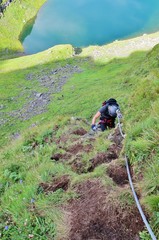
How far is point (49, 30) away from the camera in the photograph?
11350 cm

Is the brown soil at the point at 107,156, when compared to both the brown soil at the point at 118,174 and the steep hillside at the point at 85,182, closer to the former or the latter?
the steep hillside at the point at 85,182

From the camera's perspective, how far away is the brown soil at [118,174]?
6.93 m

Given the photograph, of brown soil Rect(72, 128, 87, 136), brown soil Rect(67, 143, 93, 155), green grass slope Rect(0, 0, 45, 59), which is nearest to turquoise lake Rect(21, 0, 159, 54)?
green grass slope Rect(0, 0, 45, 59)

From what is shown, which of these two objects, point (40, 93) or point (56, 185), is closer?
point (56, 185)

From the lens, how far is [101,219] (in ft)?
19.3

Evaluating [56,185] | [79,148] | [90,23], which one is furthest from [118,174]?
[90,23]

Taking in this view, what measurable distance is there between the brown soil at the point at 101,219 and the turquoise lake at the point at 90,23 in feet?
297

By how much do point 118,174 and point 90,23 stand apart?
4266 inches

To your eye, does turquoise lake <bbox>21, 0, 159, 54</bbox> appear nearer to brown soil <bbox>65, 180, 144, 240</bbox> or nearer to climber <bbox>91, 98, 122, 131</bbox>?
climber <bbox>91, 98, 122, 131</bbox>

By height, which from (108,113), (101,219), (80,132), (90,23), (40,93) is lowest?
(101,219)

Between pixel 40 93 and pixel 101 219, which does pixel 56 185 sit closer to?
pixel 101 219

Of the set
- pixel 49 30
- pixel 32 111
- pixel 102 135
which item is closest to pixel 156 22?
pixel 49 30

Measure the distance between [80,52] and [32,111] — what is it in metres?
36.4

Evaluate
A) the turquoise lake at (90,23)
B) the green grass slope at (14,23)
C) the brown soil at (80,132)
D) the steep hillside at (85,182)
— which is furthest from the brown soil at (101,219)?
the green grass slope at (14,23)
